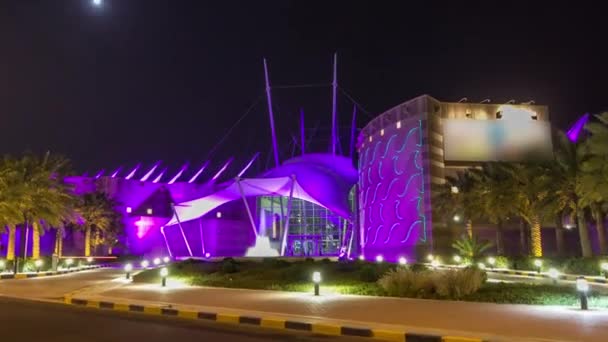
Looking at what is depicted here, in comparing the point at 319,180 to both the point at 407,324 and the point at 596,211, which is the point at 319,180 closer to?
the point at 596,211

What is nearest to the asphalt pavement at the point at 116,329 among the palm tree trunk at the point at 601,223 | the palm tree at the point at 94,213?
the palm tree trunk at the point at 601,223

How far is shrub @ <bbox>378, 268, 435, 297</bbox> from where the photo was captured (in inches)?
672

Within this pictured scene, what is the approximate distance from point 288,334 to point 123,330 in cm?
318

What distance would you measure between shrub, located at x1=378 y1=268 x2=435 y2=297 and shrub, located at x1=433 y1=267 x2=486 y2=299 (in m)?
0.29

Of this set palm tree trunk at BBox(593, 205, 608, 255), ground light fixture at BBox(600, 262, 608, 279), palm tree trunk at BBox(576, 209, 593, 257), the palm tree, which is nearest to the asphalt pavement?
ground light fixture at BBox(600, 262, 608, 279)

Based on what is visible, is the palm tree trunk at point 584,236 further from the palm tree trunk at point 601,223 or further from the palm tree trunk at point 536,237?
the palm tree trunk at point 536,237

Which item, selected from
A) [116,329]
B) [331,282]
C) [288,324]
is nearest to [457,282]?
[331,282]

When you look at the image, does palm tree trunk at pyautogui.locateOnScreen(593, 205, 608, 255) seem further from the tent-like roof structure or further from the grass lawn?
the tent-like roof structure

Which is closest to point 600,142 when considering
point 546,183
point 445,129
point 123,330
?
point 546,183

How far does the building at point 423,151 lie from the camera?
179 ft

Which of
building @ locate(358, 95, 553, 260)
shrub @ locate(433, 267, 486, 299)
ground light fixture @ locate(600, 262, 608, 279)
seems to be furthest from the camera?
building @ locate(358, 95, 553, 260)

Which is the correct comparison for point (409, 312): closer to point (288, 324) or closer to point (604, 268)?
point (288, 324)

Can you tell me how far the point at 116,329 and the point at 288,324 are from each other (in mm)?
3370

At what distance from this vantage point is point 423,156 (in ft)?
180
